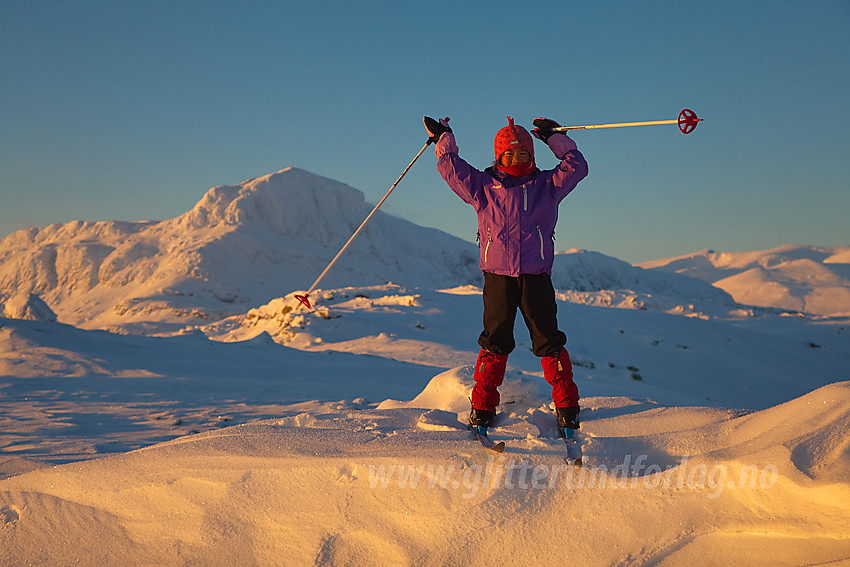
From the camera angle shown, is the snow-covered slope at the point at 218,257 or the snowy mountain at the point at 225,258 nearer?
the snowy mountain at the point at 225,258

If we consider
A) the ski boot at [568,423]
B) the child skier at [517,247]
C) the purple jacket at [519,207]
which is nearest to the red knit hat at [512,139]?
the child skier at [517,247]

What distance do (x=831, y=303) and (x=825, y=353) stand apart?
214 feet

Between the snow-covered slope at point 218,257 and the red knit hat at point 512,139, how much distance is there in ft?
89.8

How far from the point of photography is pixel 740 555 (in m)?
2.10

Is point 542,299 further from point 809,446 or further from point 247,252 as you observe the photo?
A: point 247,252

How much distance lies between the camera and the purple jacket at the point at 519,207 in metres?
3.29

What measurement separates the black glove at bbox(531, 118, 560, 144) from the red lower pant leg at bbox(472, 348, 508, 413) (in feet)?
4.93

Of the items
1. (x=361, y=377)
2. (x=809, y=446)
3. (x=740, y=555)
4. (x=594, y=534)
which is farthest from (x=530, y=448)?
(x=361, y=377)

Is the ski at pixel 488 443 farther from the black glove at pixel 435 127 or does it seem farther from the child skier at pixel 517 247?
the black glove at pixel 435 127

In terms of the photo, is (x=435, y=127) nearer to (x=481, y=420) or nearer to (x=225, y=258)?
(x=481, y=420)

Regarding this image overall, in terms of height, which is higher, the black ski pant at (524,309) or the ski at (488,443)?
the black ski pant at (524,309)

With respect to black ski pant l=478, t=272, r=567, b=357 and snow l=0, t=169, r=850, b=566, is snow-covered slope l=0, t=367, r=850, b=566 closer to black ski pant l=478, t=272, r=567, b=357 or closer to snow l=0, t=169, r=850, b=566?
snow l=0, t=169, r=850, b=566

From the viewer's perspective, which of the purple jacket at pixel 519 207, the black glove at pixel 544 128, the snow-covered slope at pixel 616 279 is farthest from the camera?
the snow-covered slope at pixel 616 279

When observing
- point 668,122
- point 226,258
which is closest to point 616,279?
point 226,258
